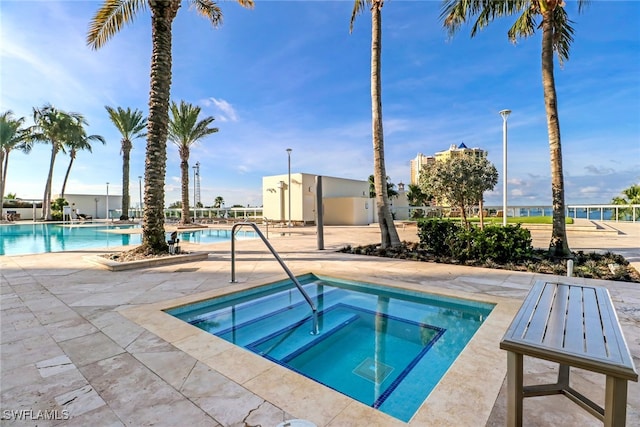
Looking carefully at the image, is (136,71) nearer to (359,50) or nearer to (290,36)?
(290,36)

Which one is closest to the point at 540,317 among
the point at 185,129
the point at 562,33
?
the point at 562,33

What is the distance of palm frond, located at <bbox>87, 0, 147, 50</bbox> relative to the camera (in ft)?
23.4

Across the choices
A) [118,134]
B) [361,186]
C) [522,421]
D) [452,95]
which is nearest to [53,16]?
[522,421]

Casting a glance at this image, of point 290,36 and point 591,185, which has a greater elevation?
point 290,36

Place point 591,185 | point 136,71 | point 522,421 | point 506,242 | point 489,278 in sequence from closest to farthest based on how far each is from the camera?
point 522,421 → point 489,278 → point 506,242 → point 136,71 → point 591,185

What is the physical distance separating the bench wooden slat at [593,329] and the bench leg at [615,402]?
10cm

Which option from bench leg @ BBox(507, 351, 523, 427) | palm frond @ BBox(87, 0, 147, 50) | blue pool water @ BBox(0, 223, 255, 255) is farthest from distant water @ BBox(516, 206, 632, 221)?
palm frond @ BBox(87, 0, 147, 50)

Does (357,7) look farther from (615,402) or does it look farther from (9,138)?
(9,138)

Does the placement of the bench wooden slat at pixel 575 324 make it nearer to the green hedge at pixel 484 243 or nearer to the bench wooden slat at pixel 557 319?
the bench wooden slat at pixel 557 319

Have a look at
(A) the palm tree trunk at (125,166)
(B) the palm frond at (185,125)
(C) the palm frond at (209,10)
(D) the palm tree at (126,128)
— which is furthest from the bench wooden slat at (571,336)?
(A) the palm tree trunk at (125,166)

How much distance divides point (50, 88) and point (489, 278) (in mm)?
13731

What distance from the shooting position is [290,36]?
10.9 metres

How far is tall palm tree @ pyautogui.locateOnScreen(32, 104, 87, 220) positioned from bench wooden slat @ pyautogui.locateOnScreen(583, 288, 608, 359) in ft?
101

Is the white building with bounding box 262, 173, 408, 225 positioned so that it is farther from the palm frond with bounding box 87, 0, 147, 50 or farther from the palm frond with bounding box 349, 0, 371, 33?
the palm frond with bounding box 87, 0, 147, 50
